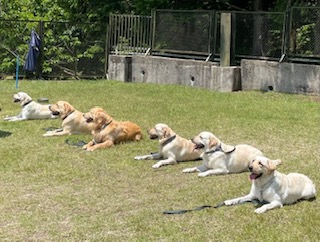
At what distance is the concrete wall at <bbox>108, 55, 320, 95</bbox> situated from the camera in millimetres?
16141

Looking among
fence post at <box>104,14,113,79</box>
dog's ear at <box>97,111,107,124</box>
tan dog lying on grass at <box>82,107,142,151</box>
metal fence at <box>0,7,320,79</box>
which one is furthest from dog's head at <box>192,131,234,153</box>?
fence post at <box>104,14,113,79</box>

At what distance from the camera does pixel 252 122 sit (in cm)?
1220

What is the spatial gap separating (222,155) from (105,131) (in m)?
2.57

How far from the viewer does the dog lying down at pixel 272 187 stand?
6.39m

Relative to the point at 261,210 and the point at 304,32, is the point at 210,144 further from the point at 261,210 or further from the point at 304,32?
the point at 304,32

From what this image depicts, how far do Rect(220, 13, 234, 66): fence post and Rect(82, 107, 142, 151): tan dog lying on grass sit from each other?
8298 mm

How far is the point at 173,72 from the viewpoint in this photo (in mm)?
19266

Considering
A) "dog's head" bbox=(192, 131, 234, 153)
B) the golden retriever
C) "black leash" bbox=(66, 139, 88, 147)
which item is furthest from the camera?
the golden retriever

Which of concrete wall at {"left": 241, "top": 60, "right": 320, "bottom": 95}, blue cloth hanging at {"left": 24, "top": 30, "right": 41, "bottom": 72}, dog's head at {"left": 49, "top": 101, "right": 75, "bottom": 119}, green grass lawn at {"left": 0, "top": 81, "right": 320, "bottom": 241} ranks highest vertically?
blue cloth hanging at {"left": 24, "top": 30, "right": 41, "bottom": 72}

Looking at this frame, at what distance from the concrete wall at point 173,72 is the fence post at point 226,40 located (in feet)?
1.18

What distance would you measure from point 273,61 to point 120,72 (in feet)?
19.8

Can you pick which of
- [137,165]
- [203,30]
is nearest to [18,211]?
[137,165]

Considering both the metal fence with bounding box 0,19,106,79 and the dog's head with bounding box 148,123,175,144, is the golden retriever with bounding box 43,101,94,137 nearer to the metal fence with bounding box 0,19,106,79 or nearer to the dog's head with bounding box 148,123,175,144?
the dog's head with bounding box 148,123,175,144

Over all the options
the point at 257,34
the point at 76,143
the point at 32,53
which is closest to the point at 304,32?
the point at 257,34
